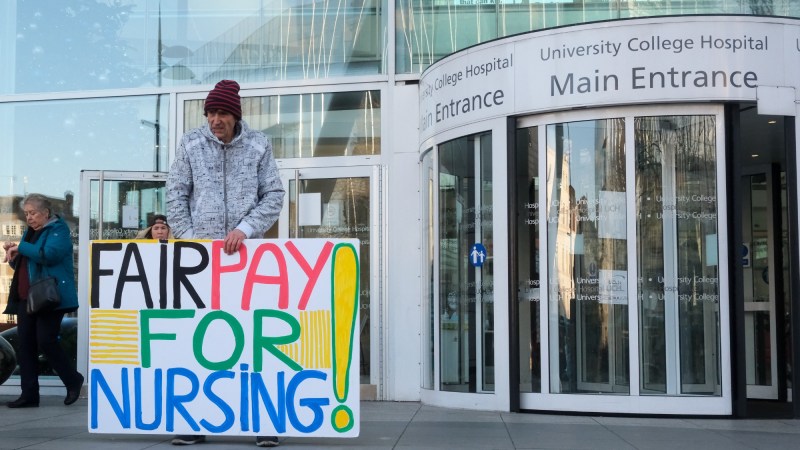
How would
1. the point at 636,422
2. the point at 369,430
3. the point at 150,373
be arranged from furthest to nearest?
the point at 636,422 → the point at 369,430 → the point at 150,373

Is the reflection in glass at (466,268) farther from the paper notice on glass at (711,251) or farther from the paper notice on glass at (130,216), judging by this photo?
the paper notice on glass at (130,216)

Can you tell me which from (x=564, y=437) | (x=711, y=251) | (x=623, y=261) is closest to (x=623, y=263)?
(x=623, y=261)

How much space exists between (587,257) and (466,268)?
124 cm

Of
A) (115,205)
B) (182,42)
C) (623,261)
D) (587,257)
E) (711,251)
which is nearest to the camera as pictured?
(711,251)

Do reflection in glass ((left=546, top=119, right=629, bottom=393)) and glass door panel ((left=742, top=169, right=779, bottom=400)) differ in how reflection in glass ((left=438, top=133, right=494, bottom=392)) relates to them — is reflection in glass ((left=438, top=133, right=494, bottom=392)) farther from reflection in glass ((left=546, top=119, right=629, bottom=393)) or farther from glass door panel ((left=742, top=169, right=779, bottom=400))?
glass door panel ((left=742, top=169, right=779, bottom=400))

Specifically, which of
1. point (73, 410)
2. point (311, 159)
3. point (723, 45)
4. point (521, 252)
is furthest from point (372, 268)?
point (723, 45)

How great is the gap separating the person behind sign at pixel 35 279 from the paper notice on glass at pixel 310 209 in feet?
7.93

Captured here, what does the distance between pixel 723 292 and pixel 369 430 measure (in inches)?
127

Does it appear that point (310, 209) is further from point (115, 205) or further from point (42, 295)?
point (42, 295)

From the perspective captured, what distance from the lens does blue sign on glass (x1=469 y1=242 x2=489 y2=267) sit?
31.2 feet

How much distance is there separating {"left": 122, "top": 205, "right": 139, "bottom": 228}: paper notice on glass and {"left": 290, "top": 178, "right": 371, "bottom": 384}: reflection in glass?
1.68m

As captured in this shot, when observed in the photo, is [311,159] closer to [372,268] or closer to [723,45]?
[372,268]

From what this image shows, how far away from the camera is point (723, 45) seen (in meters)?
8.65

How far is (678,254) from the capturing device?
880cm
